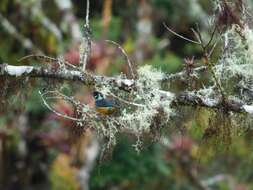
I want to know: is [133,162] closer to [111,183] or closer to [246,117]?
[111,183]

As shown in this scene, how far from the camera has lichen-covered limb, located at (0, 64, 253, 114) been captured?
3252 mm

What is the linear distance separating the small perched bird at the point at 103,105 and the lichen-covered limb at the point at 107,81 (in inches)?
2.5

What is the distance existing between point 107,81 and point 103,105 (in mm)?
112

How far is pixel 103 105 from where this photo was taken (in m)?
3.31

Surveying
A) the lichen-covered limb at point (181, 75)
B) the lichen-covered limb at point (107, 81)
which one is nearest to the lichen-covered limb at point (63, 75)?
the lichen-covered limb at point (107, 81)

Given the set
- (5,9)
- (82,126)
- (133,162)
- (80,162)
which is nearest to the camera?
(82,126)

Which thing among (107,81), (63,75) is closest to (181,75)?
(107,81)

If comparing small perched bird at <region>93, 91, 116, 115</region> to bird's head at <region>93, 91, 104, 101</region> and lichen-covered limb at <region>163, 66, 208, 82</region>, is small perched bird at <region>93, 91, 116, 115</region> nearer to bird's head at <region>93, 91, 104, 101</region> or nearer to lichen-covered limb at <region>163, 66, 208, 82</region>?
bird's head at <region>93, 91, 104, 101</region>

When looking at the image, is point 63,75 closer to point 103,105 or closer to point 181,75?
point 103,105

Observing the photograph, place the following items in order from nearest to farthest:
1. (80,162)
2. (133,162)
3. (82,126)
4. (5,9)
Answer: (82,126) < (80,162) < (133,162) < (5,9)

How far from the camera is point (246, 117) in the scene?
3.28m

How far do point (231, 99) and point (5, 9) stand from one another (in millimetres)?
5426

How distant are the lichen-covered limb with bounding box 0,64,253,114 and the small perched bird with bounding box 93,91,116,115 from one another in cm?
6

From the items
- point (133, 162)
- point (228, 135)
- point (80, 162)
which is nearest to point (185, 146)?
point (133, 162)
